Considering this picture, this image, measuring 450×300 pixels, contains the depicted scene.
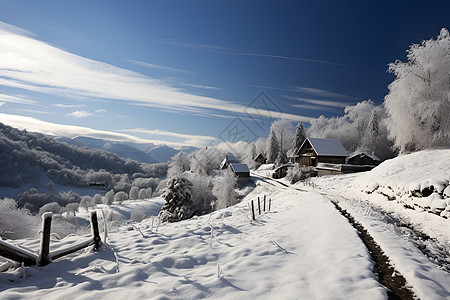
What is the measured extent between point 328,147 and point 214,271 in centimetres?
4220

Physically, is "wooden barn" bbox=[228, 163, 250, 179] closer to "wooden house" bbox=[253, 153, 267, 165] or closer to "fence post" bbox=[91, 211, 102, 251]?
"wooden house" bbox=[253, 153, 267, 165]

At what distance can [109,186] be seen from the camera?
150 m

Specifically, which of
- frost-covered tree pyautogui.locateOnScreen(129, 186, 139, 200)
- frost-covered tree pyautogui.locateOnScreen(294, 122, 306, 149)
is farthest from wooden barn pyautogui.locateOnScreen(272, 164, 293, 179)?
frost-covered tree pyautogui.locateOnScreen(129, 186, 139, 200)

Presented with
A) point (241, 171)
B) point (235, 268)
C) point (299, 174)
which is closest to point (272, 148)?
point (241, 171)

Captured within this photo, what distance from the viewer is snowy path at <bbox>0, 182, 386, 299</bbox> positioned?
179 inches

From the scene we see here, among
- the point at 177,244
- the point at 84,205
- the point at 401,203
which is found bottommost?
the point at 84,205

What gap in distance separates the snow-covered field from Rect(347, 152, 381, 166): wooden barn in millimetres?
37093

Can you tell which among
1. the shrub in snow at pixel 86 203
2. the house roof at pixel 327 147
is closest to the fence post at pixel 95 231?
the house roof at pixel 327 147

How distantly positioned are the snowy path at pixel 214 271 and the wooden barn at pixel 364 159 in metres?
40.3

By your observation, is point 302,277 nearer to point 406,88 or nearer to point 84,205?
point 406,88

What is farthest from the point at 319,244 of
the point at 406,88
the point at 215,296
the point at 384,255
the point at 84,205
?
the point at 84,205

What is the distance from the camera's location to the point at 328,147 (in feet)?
139

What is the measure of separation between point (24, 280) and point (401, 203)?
17923mm

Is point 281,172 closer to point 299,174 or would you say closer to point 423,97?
point 299,174
